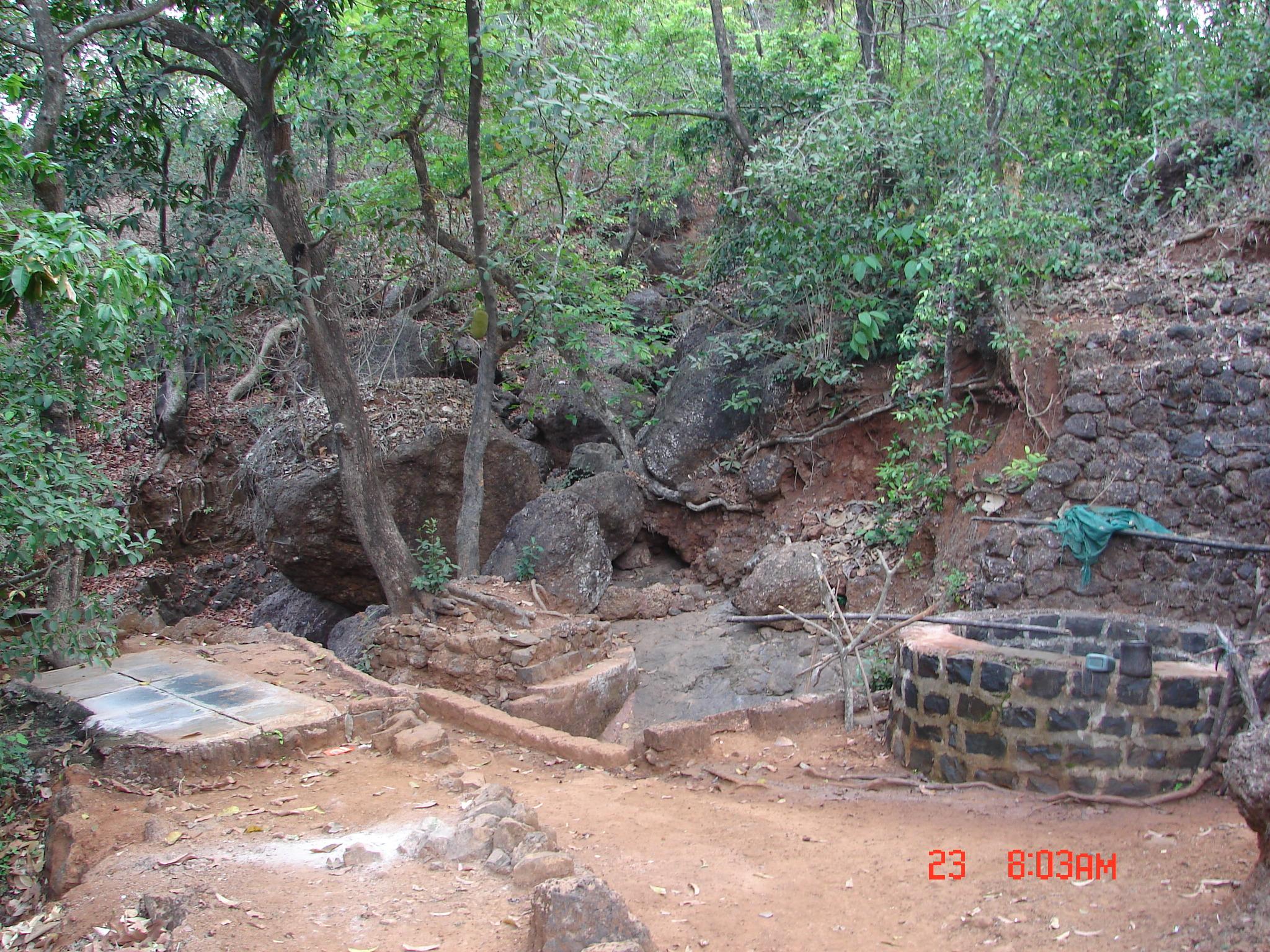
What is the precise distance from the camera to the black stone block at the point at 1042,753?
5.21 meters

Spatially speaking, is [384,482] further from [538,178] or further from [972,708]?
[972,708]

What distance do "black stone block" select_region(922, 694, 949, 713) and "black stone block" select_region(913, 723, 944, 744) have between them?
3.5 inches

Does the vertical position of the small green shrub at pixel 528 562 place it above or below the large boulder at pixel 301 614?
above

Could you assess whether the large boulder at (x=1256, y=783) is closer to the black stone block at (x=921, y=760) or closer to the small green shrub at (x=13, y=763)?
the black stone block at (x=921, y=760)

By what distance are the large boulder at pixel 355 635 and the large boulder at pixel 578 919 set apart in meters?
5.60

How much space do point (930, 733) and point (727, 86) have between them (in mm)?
9465

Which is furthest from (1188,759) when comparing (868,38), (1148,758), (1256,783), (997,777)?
(868,38)

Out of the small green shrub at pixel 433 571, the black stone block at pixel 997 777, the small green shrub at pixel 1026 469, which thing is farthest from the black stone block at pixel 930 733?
the small green shrub at pixel 433 571

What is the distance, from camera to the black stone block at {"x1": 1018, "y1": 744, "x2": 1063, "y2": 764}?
521 centimetres

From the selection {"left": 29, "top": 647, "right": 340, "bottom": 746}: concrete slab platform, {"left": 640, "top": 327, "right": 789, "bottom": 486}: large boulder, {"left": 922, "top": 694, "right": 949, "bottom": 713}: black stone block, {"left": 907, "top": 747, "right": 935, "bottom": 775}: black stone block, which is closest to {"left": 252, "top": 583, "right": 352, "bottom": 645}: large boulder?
{"left": 29, "top": 647, "right": 340, "bottom": 746}: concrete slab platform

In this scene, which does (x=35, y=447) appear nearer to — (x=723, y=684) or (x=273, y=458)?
(x=273, y=458)

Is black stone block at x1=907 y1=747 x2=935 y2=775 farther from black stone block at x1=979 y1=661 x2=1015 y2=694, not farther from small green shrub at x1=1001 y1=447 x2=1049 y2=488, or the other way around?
small green shrub at x1=1001 y1=447 x2=1049 y2=488

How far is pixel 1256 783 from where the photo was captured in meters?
2.90
